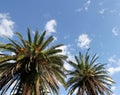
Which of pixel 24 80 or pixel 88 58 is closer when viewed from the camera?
pixel 24 80

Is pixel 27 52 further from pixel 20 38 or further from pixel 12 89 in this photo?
pixel 12 89

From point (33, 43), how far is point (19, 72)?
409 centimetres

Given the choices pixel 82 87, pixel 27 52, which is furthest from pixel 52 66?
pixel 82 87

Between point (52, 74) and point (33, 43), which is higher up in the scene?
point (33, 43)

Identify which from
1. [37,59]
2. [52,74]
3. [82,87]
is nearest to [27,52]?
[37,59]

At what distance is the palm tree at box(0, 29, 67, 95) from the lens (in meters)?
36.5

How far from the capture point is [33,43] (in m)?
38.7

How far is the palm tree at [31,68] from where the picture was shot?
36.5 meters

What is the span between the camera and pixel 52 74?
37.8 m

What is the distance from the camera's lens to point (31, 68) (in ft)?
124

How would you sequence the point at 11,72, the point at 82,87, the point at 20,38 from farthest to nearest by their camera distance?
the point at 82,87 → the point at 20,38 → the point at 11,72

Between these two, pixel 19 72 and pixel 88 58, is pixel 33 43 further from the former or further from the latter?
pixel 88 58

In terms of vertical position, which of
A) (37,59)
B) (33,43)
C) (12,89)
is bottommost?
(12,89)

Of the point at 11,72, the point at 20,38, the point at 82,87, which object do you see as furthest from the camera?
the point at 82,87
